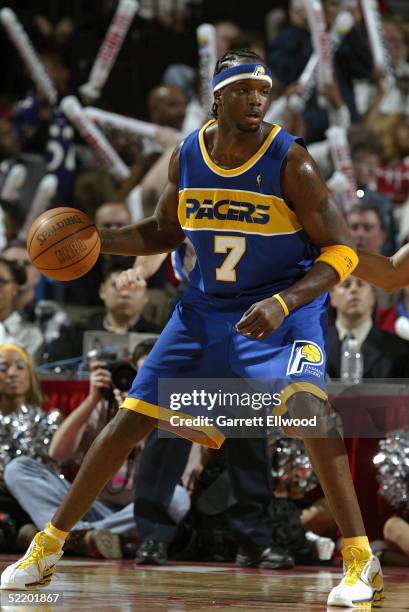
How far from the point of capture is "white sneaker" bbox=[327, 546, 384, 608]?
13.0ft

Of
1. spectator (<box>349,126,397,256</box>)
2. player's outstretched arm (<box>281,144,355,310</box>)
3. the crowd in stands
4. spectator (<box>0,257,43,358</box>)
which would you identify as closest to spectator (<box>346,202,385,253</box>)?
Answer: the crowd in stands

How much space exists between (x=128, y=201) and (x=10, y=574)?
530 cm

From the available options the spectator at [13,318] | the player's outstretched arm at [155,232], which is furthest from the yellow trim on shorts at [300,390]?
the spectator at [13,318]

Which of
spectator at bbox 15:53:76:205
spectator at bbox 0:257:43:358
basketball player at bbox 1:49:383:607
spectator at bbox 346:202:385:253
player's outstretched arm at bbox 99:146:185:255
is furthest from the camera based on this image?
spectator at bbox 15:53:76:205

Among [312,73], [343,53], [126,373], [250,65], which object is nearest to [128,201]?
[312,73]

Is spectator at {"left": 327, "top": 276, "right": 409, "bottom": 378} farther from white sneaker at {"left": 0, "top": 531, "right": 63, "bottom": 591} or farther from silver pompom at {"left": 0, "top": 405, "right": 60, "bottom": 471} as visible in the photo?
white sneaker at {"left": 0, "top": 531, "right": 63, "bottom": 591}

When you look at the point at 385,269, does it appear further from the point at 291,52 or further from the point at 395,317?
the point at 291,52

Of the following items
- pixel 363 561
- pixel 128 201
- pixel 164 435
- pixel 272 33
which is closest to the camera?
pixel 363 561

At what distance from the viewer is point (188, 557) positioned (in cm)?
611

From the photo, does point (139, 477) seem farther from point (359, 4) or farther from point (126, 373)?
point (359, 4)

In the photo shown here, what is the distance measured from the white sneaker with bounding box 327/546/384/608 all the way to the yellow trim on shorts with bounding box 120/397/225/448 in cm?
66

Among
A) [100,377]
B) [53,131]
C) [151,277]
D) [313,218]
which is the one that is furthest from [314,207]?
[53,131]

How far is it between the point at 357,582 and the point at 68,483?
2593 mm

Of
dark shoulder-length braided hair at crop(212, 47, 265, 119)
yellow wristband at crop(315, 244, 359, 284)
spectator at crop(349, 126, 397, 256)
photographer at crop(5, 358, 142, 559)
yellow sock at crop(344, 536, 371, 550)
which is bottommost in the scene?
yellow sock at crop(344, 536, 371, 550)
